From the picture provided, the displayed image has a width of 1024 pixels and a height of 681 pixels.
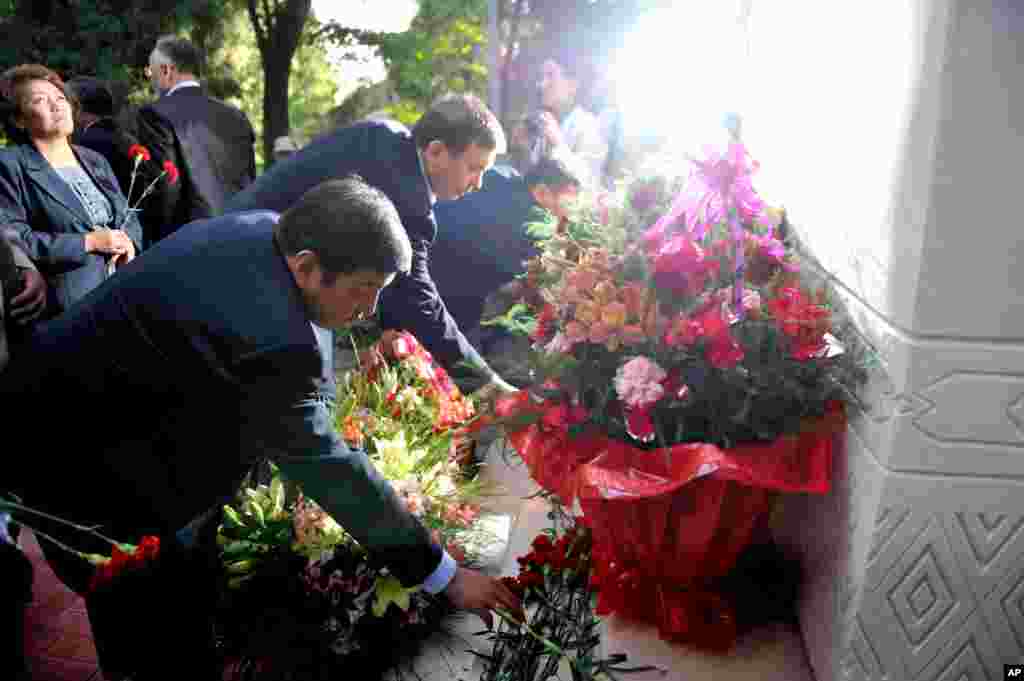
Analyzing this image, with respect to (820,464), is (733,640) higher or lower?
lower

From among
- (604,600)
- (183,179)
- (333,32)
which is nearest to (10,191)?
(183,179)

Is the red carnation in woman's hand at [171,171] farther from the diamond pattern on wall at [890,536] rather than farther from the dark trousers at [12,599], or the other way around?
the diamond pattern on wall at [890,536]

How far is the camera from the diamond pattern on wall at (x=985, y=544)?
1501mm

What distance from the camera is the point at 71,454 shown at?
193 cm

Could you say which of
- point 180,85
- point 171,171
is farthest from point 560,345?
point 180,85

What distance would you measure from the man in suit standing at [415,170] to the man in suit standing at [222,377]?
98 centimetres

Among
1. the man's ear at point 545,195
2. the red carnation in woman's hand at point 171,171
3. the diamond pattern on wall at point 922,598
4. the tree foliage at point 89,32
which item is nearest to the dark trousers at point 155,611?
the diamond pattern on wall at point 922,598

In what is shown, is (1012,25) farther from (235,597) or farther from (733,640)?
(235,597)

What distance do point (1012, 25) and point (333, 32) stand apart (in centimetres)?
1739

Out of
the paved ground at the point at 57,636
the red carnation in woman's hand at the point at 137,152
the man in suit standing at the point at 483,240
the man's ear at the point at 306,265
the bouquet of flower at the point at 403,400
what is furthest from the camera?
the red carnation in woman's hand at the point at 137,152

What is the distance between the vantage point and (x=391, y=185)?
9.65ft

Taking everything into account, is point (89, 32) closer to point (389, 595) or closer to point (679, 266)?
point (389, 595)

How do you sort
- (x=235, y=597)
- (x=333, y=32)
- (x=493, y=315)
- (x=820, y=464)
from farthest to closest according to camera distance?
1. (x=333, y=32)
2. (x=493, y=315)
3. (x=235, y=597)
4. (x=820, y=464)

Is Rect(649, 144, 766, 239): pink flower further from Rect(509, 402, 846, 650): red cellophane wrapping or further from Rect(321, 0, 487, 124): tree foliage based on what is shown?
Rect(321, 0, 487, 124): tree foliage
